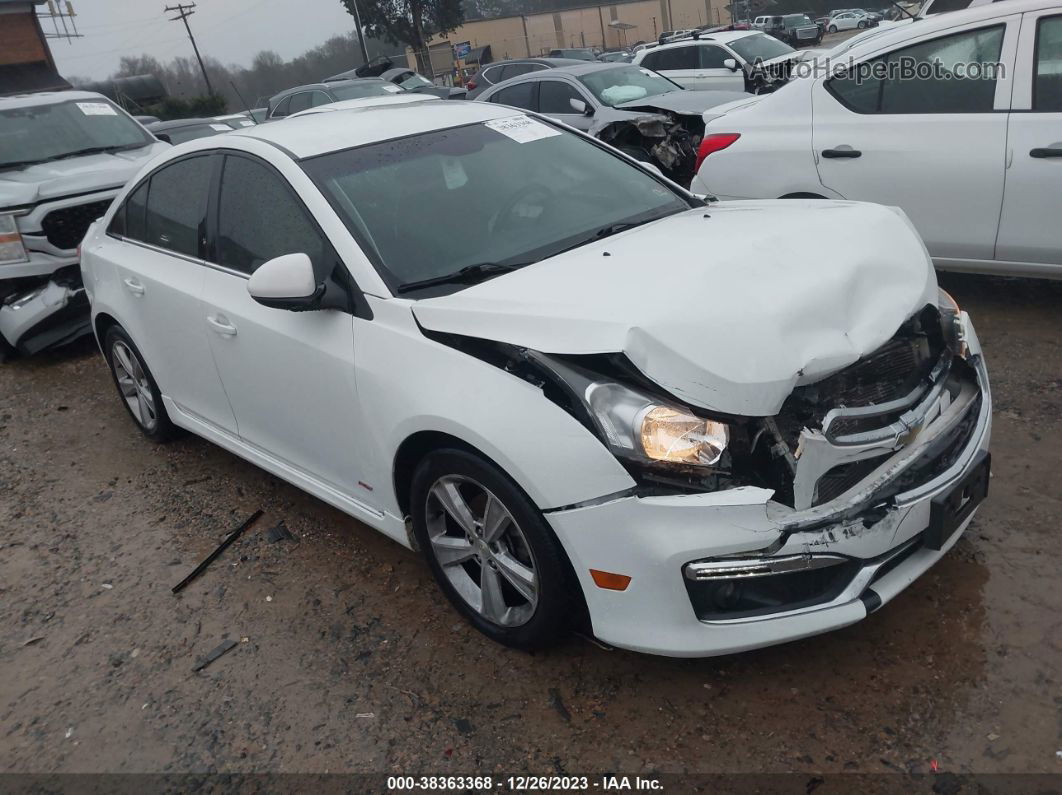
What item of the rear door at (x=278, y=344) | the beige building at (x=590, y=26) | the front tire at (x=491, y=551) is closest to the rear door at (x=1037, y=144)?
the front tire at (x=491, y=551)

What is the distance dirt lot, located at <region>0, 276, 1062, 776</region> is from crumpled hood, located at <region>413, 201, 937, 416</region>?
934 mm

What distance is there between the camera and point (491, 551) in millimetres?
2768

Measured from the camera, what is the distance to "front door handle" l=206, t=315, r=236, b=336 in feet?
11.5

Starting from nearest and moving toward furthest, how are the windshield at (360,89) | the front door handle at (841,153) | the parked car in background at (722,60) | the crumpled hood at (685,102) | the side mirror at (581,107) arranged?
1. the front door handle at (841,153)
2. the crumpled hood at (685,102)
3. the side mirror at (581,107)
4. the parked car in background at (722,60)
5. the windshield at (360,89)

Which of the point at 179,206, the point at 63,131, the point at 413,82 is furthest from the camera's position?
the point at 413,82

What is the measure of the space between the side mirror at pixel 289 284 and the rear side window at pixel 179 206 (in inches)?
40.2

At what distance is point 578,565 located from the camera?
2.44 meters

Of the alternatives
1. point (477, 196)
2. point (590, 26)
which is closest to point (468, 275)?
point (477, 196)

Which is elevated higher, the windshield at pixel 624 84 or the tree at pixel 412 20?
the tree at pixel 412 20

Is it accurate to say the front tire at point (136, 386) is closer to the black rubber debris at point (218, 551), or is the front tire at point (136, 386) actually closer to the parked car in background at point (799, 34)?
the black rubber debris at point (218, 551)

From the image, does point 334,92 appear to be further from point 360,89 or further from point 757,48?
point 757,48

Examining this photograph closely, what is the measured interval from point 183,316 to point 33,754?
1.83m

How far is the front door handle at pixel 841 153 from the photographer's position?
507cm

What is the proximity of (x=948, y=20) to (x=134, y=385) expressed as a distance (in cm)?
490
